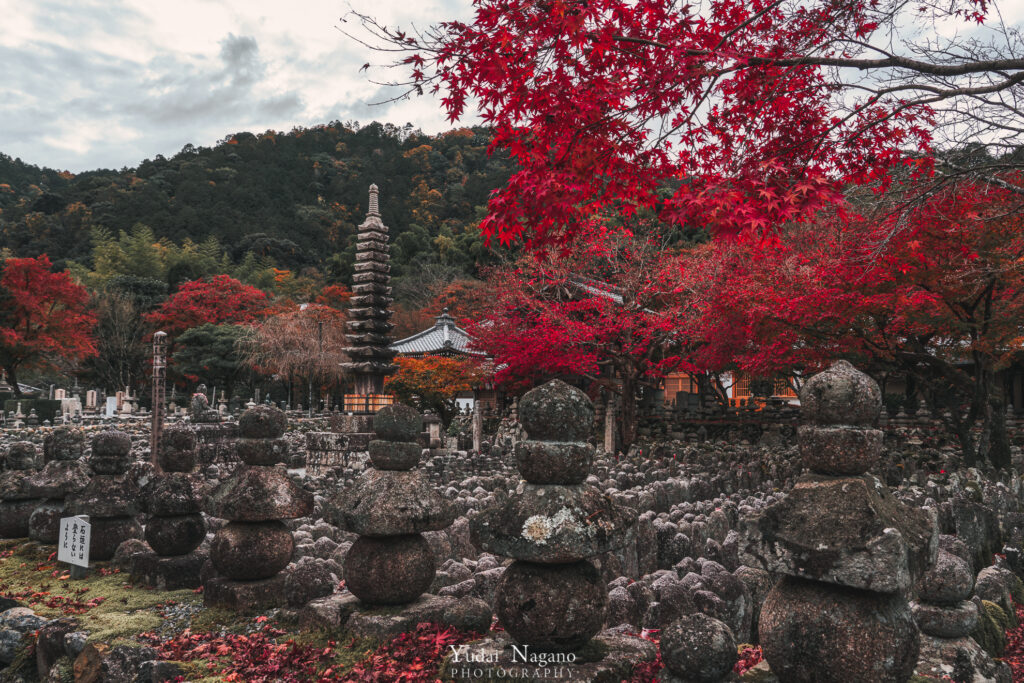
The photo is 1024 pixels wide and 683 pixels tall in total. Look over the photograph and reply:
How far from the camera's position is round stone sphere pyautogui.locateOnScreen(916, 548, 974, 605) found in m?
3.43

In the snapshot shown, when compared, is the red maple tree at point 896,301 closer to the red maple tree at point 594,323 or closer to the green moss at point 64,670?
the red maple tree at point 594,323

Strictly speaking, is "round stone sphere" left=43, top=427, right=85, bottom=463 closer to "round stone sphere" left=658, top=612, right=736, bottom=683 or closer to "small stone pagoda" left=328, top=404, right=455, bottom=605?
"small stone pagoda" left=328, top=404, right=455, bottom=605

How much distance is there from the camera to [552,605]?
3049mm

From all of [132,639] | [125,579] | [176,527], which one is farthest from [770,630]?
[125,579]

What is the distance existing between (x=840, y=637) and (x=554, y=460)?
4.55ft

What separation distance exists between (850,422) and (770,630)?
0.94 meters

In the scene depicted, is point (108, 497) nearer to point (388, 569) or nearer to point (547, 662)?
point (388, 569)

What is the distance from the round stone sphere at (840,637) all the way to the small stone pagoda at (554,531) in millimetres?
859

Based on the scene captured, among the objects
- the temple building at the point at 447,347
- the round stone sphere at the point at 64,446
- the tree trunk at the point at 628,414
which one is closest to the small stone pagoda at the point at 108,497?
the round stone sphere at the point at 64,446

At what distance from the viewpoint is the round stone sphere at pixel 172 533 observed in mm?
5539

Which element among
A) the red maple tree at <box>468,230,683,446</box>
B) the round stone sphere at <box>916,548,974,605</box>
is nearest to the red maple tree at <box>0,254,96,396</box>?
the red maple tree at <box>468,230,683,446</box>

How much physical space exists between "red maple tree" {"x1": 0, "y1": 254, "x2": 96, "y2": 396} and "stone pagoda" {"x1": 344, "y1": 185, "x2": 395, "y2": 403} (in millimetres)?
14690

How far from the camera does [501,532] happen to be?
121 inches

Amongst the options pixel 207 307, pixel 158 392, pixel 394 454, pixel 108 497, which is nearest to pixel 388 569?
pixel 394 454
